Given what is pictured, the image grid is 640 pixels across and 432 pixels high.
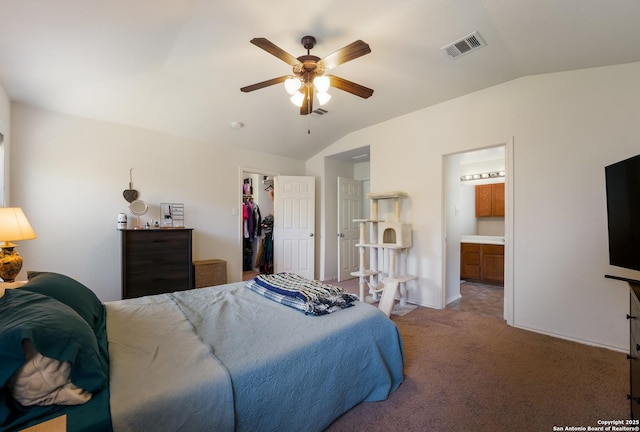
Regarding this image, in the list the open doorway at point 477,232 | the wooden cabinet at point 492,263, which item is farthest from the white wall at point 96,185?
the wooden cabinet at point 492,263

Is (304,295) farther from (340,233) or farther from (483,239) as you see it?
(483,239)

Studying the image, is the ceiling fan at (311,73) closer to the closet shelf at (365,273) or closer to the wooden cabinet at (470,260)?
the closet shelf at (365,273)

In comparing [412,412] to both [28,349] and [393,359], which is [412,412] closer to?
[393,359]

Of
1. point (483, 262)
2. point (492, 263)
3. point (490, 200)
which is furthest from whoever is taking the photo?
point (490, 200)

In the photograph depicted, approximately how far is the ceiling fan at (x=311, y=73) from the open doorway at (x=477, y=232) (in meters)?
2.05

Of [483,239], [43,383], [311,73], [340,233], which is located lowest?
[43,383]

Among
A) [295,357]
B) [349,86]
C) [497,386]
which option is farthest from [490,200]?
[295,357]

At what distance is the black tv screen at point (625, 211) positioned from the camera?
1566 mm

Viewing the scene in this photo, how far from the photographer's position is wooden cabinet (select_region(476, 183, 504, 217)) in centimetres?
493

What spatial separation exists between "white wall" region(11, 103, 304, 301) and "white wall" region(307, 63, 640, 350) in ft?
11.4

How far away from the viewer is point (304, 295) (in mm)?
1849

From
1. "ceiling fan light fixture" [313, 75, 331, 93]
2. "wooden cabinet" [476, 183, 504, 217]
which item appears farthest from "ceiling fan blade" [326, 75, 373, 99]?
"wooden cabinet" [476, 183, 504, 217]

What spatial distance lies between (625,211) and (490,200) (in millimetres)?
3635

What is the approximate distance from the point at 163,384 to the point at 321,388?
0.75 m
